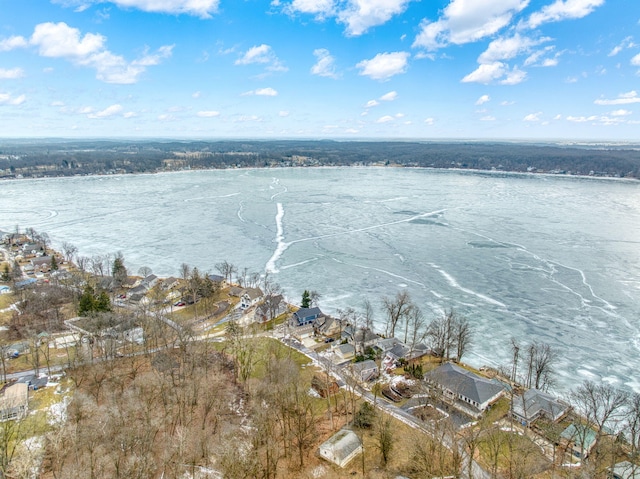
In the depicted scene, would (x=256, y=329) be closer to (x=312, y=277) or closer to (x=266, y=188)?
(x=312, y=277)

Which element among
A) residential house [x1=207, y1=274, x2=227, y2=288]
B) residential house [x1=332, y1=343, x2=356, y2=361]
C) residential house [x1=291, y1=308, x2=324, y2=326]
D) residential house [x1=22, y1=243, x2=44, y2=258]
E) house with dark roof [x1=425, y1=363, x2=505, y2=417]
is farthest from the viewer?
residential house [x1=22, y1=243, x2=44, y2=258]

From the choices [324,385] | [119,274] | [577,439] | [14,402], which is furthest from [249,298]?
[577,439]

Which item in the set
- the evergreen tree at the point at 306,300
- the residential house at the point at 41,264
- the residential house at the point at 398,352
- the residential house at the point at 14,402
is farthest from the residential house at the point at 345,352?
the residential house at the point at 41,264

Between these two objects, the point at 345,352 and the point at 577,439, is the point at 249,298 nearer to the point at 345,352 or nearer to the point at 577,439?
the point at 345,352

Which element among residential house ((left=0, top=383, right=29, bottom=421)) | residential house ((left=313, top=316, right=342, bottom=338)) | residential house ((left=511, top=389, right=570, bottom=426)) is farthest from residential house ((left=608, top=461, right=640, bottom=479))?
residential house ((left=0, top=383, right=29, bottom=421))

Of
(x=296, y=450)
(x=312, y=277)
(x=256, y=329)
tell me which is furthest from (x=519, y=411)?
(x=312, y=277)

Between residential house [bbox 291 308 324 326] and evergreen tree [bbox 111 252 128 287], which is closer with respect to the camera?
residential house [bbox 291 308 324 326]

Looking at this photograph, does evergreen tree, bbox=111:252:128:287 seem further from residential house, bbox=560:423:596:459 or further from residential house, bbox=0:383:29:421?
residential house, bbox=560:423:596:459
